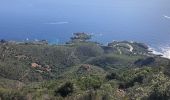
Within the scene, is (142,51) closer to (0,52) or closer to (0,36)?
(0,52)

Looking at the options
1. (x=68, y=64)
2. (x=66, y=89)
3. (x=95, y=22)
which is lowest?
(x=95, y=22)

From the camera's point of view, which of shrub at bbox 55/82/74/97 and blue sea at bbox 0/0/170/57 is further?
blue sea at bbox 0/0/170/57

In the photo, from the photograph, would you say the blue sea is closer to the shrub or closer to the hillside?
the hillside

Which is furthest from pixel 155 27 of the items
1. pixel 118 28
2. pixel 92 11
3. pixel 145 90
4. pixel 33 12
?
pixel 145 90

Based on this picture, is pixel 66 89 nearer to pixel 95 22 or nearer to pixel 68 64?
pixel 68 64

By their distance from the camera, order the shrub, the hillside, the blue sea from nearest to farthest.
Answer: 1. the shrub
2. the hillside
3. the blue sea

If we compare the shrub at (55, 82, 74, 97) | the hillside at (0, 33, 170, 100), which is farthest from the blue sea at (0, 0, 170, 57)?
the shrub at (55, 82, 74, 97)

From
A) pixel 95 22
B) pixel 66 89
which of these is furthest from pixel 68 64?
pixel 95 22

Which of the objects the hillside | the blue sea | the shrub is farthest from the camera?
the blue sea

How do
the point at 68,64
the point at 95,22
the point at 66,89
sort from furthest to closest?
1. the point at 95,22
2. the point at 68,64
3. the point at 66,89

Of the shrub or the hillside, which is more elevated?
the shrub
